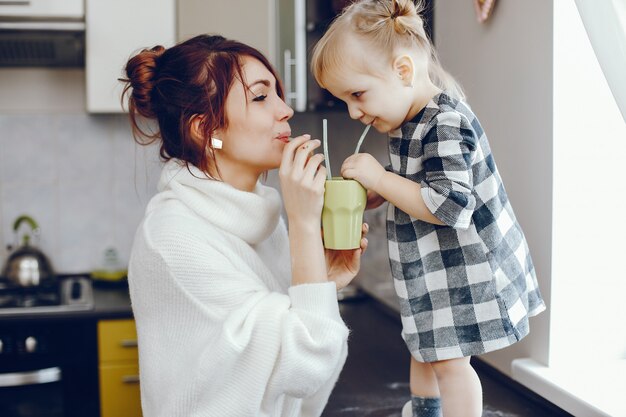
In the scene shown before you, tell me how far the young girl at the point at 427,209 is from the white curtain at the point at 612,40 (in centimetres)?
24

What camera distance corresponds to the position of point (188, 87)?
1.37m

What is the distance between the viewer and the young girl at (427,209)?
46.8 inches

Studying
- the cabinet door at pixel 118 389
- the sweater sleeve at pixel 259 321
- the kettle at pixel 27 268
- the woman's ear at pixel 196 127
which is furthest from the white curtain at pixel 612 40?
the kettle at pixel 27 268

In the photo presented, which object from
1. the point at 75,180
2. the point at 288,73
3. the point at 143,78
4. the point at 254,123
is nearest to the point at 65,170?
the point at 75,180

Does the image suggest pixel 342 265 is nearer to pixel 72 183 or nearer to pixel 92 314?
pixel 92 314

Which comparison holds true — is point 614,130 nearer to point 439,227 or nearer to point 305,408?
point 439,227

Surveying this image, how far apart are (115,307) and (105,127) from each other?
2.86 ft

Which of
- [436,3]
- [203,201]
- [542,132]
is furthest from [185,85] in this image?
[436,3]

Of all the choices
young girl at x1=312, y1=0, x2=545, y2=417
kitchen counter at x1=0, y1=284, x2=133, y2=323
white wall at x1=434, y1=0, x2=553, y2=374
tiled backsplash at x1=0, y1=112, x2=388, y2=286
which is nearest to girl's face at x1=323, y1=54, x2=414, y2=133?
young girl at x1=312, y1=0, x2=545, y2=417

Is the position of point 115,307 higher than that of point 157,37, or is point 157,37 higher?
point 157,37

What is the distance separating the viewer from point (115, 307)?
2438mm

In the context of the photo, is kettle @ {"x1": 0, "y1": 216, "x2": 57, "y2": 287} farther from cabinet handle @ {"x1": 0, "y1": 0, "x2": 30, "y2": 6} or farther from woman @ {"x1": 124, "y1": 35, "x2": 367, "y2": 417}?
woman @ {"x1": 124, "y1": 35, "x2": 367, "y2": 417}

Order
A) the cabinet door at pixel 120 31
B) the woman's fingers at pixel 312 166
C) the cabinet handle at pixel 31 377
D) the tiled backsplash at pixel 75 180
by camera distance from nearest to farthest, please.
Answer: the woman's fingers at pixel 312 166 < the cabinet handle at pixel 31 377 < the cabinet door at pixel 120 31 < the tiled backsplash at pixel 75 180

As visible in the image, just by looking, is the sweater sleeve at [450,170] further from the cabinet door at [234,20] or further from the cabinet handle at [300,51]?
the cabinet door at [234,20]
